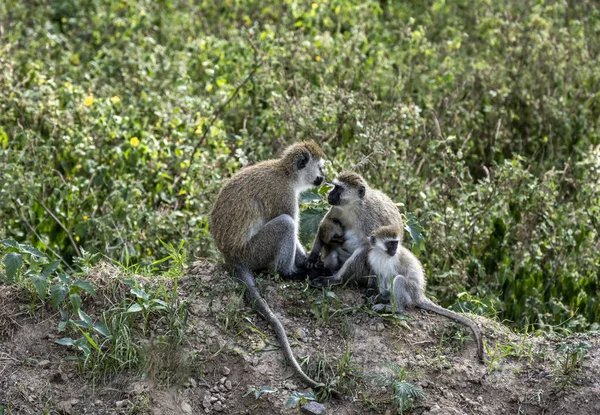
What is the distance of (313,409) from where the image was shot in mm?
5789

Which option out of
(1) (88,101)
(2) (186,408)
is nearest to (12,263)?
(2) (186,408)

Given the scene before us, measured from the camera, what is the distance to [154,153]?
9.01 m

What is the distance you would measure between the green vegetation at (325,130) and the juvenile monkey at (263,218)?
493 mm

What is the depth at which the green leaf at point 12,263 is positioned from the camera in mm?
5973

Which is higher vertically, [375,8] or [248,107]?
[375,8]

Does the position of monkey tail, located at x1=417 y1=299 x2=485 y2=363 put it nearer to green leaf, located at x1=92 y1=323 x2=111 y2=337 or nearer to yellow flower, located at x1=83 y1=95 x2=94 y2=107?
green leaf, located at x1=92 y1=323 x2=111 y2=337

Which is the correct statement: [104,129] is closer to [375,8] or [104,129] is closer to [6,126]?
[6,126]

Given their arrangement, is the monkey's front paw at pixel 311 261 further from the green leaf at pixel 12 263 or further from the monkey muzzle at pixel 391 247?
the green leaf at pixel 12 263

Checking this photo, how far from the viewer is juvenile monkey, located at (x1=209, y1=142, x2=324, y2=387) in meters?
6.78

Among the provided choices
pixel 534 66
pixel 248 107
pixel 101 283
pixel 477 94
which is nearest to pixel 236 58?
pixel 248 107

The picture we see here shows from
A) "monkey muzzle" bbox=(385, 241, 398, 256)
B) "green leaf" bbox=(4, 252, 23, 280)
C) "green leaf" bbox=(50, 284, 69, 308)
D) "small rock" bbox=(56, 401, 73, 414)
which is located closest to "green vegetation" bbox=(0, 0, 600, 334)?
"green leaf" bbox=(4, 252, 23, 280)

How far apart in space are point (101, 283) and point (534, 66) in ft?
22.5

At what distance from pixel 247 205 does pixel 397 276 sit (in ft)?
4.05

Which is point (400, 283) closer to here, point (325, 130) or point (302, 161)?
point (302, 161)
